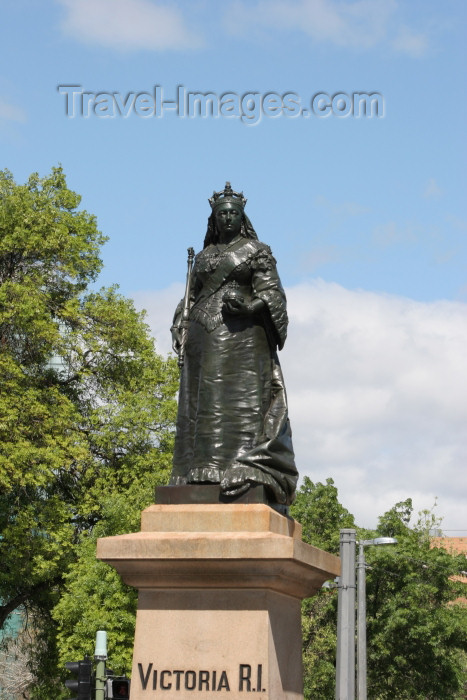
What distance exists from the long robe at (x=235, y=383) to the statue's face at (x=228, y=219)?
0.10 m

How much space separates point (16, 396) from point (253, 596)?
24271 millimetres

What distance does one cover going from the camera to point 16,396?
33156 millimetres

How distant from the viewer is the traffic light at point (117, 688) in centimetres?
1522

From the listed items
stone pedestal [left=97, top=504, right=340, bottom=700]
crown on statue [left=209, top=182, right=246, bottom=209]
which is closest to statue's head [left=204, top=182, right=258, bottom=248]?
crown on statue [left=209, top=182, right=246, bottom=209]

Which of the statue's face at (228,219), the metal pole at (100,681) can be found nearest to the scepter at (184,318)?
the statue's face at (228,219)

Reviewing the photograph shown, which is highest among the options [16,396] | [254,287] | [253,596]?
[16,396]

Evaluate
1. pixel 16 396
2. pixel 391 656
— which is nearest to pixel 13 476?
pixel 16 396

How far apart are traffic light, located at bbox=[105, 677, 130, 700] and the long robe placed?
18.1 ft

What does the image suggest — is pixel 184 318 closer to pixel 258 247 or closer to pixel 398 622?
pixel 258 247

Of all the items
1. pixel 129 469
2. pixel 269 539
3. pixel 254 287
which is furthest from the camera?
pixel 129 469

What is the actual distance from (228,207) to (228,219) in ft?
0.34

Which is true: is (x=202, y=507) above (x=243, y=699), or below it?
above

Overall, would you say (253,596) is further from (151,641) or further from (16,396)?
(16,396)

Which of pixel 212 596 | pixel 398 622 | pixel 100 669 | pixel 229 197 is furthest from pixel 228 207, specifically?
pixel 398 622
